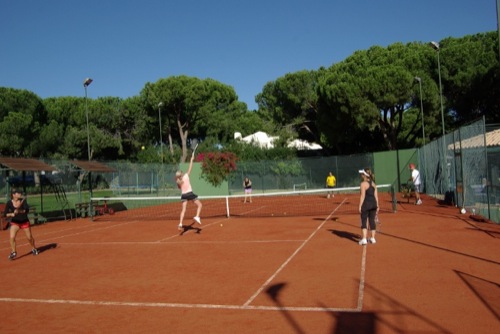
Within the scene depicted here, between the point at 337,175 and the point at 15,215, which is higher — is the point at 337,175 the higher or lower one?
the higher one

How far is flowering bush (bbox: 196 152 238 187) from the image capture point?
33906 millimetres

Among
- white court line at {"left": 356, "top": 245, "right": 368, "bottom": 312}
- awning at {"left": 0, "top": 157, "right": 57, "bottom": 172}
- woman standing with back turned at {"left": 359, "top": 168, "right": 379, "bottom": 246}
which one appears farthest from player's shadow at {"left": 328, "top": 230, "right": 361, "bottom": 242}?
awning at {"left": 0, "top": 157, "right": 57, "bottom": 172}

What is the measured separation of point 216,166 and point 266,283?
88.1 ft

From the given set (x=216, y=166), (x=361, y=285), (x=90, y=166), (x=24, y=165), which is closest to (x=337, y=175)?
(x=216, y=166)

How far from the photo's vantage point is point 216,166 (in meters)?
34.1

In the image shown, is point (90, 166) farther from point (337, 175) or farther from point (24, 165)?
point (337, 175)

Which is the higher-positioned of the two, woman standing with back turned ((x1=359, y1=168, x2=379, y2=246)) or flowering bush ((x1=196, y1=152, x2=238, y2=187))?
flowering bush ((x1=196, y1=152, x2=238, y2=187))

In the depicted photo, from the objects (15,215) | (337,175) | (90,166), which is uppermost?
(90,166)

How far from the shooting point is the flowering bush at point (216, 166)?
33.9 metres

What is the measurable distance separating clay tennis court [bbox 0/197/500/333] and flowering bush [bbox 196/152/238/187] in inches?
802

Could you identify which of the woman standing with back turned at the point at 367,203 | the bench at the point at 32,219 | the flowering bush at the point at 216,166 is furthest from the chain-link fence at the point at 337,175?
the woman standing with back turned at the point at 367,203

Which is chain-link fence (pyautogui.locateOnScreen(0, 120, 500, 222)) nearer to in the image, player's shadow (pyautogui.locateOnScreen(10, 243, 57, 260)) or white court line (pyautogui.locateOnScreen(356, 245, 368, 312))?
white court line (pyautogui.locateOnScreen(356, 245, 368, 312))

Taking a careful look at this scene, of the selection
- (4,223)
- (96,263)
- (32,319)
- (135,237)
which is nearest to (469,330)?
(32,319)

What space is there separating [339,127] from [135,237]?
25.5 m
